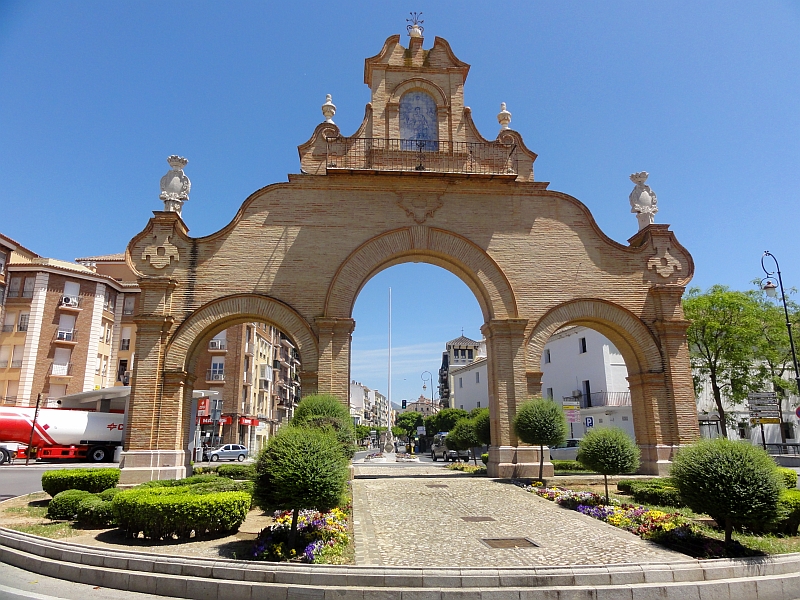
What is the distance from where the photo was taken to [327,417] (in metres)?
13.0

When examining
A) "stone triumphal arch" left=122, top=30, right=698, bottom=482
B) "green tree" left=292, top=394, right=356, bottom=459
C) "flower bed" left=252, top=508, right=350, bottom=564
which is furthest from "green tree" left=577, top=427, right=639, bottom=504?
"flower bed" left=252, top=508, right=350, bottom=564

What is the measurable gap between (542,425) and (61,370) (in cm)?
3574

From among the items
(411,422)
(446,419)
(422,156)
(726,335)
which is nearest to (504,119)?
A: (422,156)

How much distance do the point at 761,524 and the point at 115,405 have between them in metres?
35.5

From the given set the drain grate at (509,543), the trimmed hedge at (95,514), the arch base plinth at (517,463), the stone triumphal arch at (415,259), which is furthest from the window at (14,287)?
the drain grate at (509,543)

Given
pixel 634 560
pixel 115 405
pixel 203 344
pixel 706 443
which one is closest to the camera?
pixel 634 560

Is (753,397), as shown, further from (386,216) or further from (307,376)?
(307,376)

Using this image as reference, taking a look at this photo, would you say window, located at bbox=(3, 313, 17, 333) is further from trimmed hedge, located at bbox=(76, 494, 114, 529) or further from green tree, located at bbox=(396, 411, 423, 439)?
green tree, located at bbox=(396, 411, 423, 439)

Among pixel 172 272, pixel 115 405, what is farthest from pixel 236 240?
pixel 115 405

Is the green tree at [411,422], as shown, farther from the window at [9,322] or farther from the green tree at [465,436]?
the window at [9,322]

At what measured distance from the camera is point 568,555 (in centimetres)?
793

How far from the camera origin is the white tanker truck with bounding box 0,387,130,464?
29.5 m

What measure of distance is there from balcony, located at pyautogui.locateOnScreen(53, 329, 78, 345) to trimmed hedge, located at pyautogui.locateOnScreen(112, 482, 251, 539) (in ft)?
111

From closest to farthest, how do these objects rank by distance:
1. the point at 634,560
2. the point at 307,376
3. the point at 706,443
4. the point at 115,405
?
1. the point at 634,560
2. the point at 706,443
3. the point at 307,376
4. the point at 115,405
